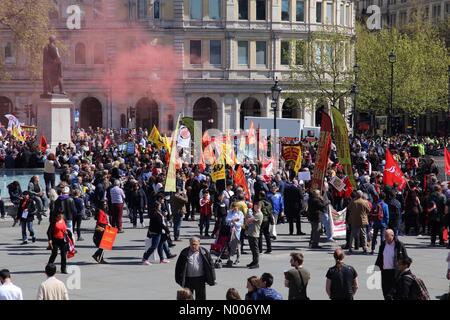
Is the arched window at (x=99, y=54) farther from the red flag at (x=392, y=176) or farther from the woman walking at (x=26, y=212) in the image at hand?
the woman walking at (x=26, y=212)

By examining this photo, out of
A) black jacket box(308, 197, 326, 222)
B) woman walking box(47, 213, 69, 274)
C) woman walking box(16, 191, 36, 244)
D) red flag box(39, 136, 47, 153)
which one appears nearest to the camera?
woman walking box(47, 213, 69, 274)

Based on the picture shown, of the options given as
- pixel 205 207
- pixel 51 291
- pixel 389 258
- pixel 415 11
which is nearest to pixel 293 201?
pixel 205 207

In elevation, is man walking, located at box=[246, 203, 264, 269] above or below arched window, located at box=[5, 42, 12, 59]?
below

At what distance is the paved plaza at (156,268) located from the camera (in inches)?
742

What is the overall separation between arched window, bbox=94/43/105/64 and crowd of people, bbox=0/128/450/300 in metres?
41.7

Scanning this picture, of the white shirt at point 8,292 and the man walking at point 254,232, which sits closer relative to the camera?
the white shirt at point 8,292

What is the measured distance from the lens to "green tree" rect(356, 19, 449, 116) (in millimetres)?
75225

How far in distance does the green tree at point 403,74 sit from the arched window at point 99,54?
20.5 m

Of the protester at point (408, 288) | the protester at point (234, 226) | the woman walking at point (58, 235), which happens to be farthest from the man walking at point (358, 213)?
the protester at point (408, 288)

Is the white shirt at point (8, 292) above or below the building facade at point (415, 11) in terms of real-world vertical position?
below

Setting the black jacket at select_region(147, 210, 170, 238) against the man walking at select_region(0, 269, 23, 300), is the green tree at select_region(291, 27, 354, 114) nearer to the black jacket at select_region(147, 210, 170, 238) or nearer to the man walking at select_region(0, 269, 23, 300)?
the black jacket at select_region(147, 210, 170, 238)

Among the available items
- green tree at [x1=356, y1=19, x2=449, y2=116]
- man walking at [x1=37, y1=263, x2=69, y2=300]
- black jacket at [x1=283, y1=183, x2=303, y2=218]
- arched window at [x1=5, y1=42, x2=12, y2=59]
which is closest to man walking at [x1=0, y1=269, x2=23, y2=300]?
man walking at [x1=37, y1=263, x2=69, y2=300]

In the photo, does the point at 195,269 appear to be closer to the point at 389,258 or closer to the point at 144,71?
the point at 389,258

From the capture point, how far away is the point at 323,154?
81.9 ft
